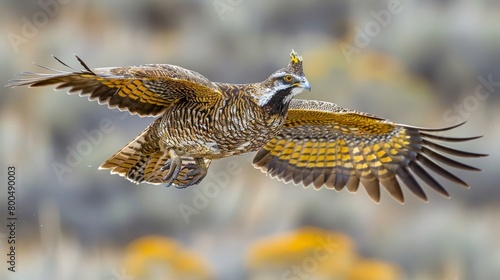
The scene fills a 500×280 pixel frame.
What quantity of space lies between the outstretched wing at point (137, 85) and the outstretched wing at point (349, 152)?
634 millimetres

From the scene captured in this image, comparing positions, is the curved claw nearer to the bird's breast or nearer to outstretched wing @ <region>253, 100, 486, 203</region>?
the bird's breast

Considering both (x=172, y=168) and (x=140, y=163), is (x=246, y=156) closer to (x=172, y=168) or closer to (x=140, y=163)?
(x=140, y=163)

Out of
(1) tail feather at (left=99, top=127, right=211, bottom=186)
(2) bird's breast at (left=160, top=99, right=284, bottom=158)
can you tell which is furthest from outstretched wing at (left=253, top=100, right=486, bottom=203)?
(1) tail feather at (left=99, top=127, right=211, bottom=186)

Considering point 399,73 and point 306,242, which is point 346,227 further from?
point 399,73

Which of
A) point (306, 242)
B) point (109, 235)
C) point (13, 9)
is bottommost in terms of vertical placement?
point (109, 235)

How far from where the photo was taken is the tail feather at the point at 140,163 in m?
4.34

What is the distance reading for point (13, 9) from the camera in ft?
18.8

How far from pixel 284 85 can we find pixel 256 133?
287 millimetres

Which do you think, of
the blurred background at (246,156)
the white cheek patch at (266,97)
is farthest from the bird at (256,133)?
the blurred background at (246,156)

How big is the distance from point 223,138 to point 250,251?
7.61 feet

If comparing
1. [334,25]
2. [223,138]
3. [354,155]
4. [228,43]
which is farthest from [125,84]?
[334,25]

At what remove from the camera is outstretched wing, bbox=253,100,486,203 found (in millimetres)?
4289

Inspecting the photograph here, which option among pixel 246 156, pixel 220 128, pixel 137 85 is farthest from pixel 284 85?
pixel 246 156

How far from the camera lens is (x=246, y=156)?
19.6 ft
